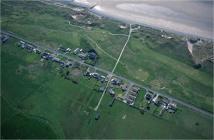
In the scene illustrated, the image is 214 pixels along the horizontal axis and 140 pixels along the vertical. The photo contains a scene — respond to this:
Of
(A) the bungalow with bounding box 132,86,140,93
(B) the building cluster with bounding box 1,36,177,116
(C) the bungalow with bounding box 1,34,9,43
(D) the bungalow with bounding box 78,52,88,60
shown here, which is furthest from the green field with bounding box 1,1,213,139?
(D) the bungalow with bounding box 78,52,88,60

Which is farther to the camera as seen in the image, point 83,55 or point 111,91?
point 83,55

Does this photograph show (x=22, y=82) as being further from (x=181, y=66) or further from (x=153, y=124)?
(x=181, y=66)

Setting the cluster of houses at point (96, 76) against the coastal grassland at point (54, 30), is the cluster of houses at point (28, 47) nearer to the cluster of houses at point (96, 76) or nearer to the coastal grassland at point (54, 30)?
the coastal grassland at point (54, 30)

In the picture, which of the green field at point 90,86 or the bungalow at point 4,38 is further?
the bungalow at point 4,38

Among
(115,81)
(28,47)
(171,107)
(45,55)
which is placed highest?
(28,47)

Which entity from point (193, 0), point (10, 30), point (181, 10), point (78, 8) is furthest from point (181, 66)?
point (10, 30)

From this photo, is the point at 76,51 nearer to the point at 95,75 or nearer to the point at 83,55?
the point at 83,55

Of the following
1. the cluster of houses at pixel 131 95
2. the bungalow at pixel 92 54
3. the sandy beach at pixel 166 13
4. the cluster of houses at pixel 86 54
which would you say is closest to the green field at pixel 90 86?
the cluster of houses at pixel 131 95

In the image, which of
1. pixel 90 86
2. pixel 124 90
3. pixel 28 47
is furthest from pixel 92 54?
pixel 28 47
